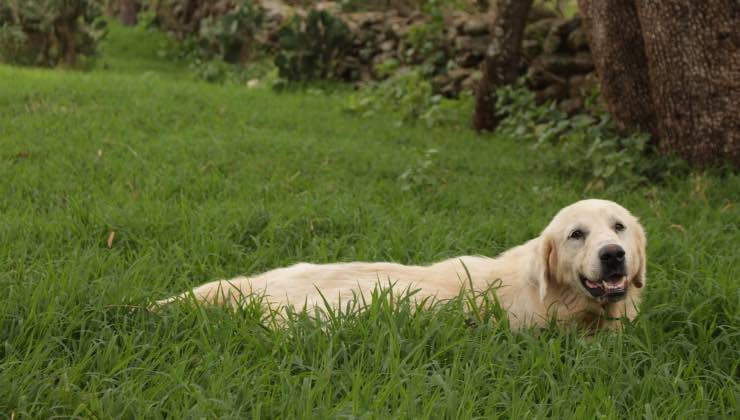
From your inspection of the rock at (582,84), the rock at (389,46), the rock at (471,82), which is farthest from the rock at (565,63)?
the rock at (389,46)

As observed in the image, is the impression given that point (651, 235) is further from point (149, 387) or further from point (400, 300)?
point (149, 387)

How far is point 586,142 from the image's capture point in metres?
7.29

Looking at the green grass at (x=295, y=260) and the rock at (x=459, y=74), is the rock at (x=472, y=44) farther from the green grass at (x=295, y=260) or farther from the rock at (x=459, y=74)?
the green grass at (x=295, y=260)

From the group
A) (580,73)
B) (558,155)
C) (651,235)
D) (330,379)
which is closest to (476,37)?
(580,73)

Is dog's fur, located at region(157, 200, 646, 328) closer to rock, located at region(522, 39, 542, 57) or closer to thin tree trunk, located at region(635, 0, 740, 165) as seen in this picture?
thin tree trunk, located at region(635, 0, 740, 165)

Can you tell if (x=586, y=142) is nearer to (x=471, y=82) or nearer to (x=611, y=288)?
(x=471, y=82)

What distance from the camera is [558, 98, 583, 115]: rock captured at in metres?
9.05

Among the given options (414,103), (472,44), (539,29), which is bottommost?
(414,103)

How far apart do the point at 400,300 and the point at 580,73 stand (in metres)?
7.25

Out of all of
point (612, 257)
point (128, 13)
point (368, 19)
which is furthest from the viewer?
point (128, 13)

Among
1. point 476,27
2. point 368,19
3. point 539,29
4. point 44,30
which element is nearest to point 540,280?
point 539,29

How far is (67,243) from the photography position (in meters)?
4.14

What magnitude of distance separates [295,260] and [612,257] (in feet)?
6.27

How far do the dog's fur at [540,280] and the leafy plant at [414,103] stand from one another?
609 cm
